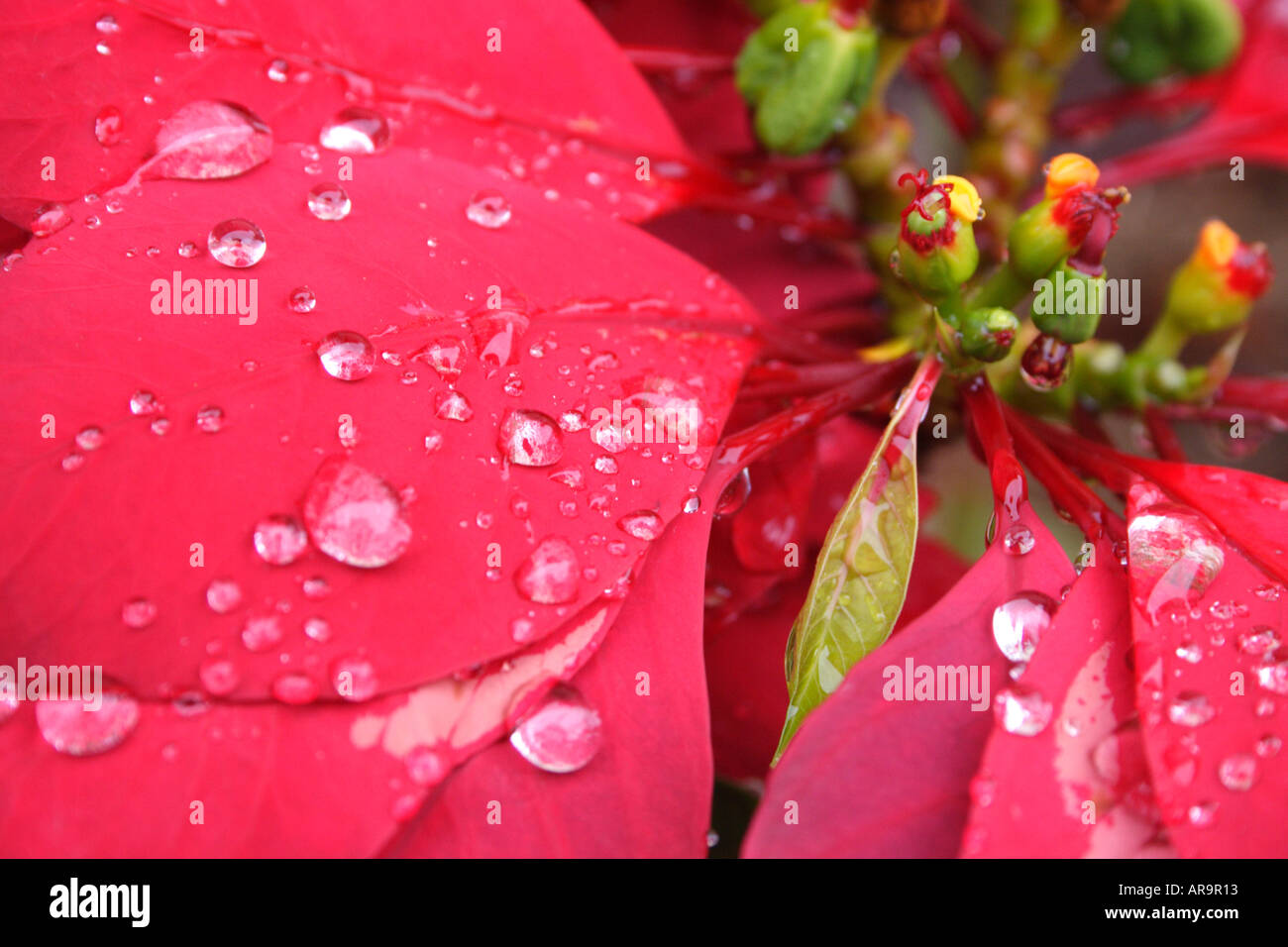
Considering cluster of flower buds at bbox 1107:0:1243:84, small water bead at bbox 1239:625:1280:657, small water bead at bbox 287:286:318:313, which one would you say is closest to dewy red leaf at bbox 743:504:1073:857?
small water bead at bbox 1239:625:1280:657

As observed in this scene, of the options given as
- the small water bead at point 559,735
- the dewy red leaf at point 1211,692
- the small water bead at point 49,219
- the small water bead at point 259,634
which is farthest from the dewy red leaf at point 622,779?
the small water bead at point 49,219

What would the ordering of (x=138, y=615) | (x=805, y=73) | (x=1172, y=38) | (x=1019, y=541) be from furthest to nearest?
(x=1172, y=38) → (x=805, y=73) → (x=1019, y=541) → (x=138, y=615)

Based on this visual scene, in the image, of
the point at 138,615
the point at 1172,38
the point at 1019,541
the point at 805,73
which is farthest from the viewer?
the point at 1172,38

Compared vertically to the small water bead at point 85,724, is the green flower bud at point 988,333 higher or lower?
higher

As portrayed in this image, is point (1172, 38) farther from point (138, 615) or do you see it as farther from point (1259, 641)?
point (138, 615)

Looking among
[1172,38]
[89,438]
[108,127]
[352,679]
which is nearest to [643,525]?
[352,679]

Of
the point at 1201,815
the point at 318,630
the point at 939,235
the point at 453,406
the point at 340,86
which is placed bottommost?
the point at 1201,815

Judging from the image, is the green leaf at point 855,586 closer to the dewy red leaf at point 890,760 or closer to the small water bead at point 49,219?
the dewy red leaf at point 890,760
